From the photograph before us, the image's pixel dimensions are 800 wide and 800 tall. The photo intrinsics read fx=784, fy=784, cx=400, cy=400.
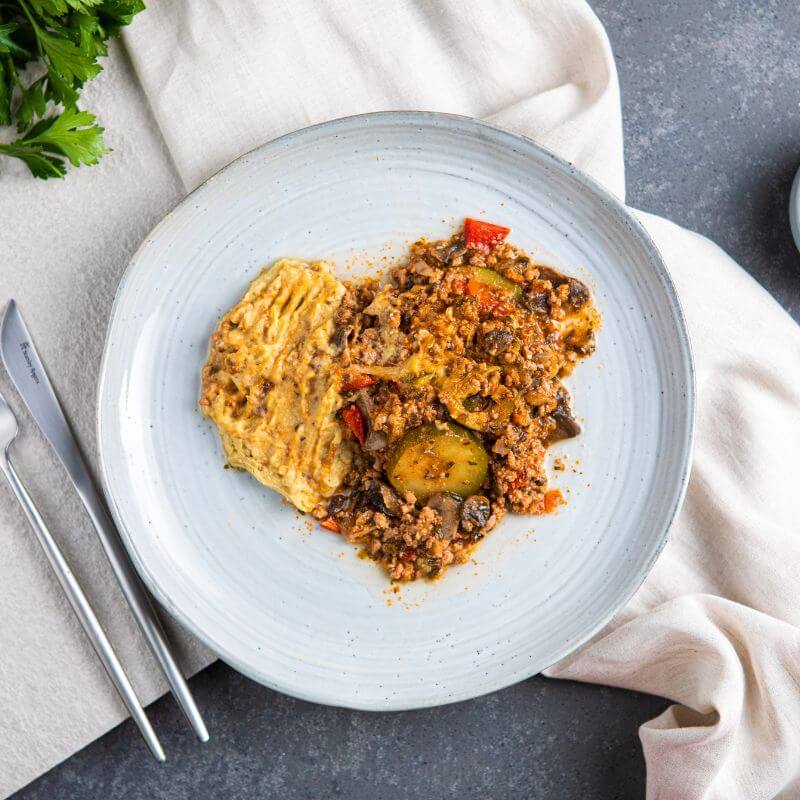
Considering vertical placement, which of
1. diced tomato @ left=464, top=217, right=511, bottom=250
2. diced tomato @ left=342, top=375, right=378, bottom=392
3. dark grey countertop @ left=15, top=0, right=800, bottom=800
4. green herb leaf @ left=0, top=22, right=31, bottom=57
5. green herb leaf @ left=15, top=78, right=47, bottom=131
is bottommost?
dark grey countertop @ left=15, top=0, right=800, bottom=800

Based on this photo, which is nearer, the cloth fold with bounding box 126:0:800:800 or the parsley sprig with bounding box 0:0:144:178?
the parsley sprig with bounding box 0:0:144:178

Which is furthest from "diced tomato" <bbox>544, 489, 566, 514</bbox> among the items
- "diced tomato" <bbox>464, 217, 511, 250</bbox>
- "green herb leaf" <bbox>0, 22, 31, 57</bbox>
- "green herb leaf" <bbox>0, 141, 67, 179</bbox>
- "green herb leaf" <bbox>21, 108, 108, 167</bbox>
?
"green herb leaf" <bbox>0, 22, 31, 57</bbox>

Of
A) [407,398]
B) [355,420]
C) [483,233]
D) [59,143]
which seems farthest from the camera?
[483,233]

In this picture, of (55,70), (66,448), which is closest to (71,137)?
(55,70)

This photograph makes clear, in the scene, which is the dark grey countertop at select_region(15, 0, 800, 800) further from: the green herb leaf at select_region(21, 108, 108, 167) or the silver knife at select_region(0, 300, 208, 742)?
the green herb leaf at select_region(21, 108, 108, 167)

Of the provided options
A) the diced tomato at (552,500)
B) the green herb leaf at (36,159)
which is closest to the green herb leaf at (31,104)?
the green herb leaf at (36,159)

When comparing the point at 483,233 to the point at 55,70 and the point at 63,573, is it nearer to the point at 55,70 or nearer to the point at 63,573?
the point at 55,70

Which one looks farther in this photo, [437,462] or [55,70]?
[55,70]
